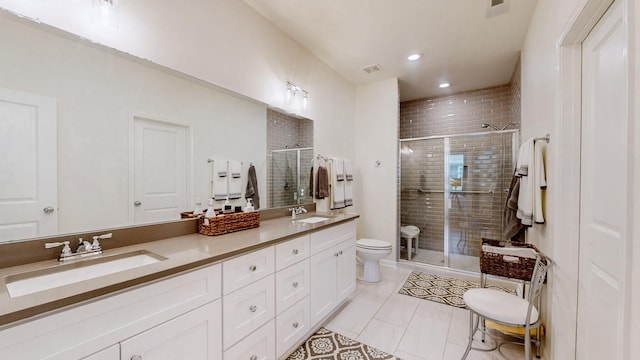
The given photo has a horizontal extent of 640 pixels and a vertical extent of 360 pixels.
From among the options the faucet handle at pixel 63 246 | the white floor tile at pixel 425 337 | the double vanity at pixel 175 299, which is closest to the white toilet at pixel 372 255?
the white floor tile at pixel 425 337

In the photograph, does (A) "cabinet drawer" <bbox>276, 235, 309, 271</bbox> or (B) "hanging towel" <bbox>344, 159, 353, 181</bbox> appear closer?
(A) "cabinet drawer" <bbox>276, 235, 309, 271</bbox>

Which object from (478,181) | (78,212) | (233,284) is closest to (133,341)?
(233,284)

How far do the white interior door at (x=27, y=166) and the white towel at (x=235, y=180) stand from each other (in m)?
1.00

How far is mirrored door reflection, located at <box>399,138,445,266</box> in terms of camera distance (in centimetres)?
386

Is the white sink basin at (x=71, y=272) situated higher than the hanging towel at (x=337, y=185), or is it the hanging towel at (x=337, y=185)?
the hanging towel at (x=337, y=185)

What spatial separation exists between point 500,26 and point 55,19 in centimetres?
326

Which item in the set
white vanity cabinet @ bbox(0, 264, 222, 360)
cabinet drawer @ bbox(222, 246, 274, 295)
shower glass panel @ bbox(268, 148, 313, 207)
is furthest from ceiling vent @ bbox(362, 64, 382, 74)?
white vanity cabinet @ bbox(0, 264, 222, 360)

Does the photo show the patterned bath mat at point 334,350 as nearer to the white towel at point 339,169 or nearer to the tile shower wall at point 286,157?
the tile shower wall at point 286,157

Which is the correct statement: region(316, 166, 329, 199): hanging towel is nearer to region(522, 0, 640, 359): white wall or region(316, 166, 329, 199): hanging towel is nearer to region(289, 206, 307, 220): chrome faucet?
region(289, 206, 307, 220): chrome faucet

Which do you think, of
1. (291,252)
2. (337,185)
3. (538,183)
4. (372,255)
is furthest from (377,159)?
(291,252)

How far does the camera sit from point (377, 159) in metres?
3.76

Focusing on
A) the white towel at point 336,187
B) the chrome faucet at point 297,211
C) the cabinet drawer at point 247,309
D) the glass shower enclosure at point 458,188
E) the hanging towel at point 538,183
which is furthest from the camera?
the glass shower enclosure at point 458,188

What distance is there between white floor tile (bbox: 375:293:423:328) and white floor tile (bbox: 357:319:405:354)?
0.07m

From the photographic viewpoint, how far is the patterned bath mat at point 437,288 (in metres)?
2.68
